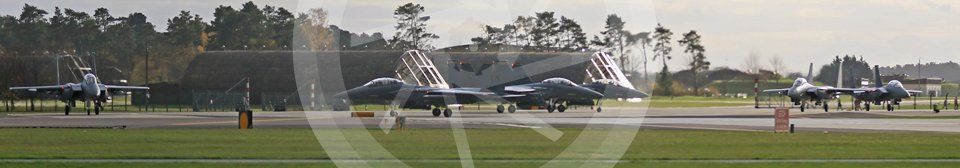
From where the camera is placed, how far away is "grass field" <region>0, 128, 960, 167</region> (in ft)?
113

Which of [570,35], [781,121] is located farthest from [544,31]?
[781,121]

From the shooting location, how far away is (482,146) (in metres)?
39.6

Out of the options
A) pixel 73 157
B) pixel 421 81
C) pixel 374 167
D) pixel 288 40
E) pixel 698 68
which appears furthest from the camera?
pixel 698 68

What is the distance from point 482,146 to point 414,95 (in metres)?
37.0

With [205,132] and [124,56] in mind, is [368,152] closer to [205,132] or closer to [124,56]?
[205,132]

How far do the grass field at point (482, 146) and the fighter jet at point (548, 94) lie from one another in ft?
110

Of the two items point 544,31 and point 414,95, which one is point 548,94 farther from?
point 544,31

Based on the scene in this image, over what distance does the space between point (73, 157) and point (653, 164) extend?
12.1 metres

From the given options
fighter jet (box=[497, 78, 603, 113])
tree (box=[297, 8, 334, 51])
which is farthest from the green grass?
fighter jet (box=[497, 78, 603, 113])

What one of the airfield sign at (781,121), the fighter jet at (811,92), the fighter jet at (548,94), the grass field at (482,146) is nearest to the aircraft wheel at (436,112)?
the fighter jet at (548,94)

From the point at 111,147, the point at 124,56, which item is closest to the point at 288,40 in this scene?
the point at 124,56

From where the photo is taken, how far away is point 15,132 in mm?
48438

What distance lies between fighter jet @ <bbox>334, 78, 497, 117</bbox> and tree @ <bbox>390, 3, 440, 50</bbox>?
271cm

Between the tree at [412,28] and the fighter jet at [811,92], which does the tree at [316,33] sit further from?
the fighter jet at [811,92]
